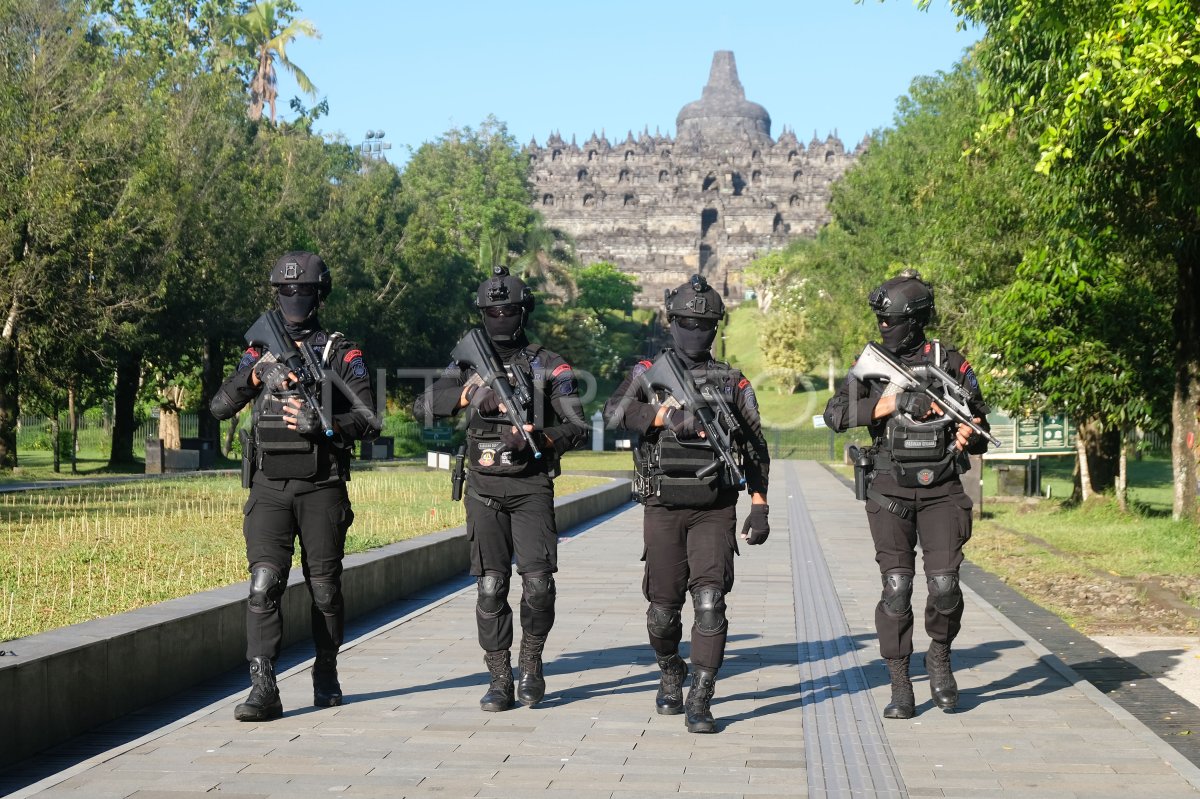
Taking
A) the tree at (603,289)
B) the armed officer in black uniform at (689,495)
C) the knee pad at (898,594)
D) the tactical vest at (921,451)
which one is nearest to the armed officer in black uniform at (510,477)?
the armed officer in black uniform at (689,495)

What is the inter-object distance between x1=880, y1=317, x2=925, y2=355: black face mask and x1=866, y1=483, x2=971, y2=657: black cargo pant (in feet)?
2.39

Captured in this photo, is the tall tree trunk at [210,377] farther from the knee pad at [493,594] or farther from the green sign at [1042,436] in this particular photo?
the knee pad at [493,594]

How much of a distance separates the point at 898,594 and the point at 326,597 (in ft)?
9.16

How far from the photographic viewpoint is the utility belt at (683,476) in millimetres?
7328

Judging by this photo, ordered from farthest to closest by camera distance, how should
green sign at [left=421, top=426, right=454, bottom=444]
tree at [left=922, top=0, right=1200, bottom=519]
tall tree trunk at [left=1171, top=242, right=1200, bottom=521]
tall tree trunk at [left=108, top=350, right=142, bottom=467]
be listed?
green sign at [left=421, top=426, right=454, bottom=444], tall tree trunk at [left=108, top=350, right=142, bottom=467], tall tree trunk at [left=1171, top=242, right=1200, bottom=521], tree at [left=922, top=0, right=1200, bottom=519]

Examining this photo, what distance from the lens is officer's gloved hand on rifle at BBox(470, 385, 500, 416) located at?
7.66 m

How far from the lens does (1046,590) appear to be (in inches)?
562

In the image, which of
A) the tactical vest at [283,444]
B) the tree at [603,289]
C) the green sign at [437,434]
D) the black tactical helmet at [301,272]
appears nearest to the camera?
the tactical vest at [283,444]

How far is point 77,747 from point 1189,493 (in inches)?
644

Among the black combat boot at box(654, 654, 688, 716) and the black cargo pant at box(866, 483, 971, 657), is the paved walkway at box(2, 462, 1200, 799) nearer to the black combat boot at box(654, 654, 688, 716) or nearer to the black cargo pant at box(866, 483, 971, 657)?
the black combat boot at box(654, 654, 688, 716)

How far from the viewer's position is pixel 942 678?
7734 millimetres

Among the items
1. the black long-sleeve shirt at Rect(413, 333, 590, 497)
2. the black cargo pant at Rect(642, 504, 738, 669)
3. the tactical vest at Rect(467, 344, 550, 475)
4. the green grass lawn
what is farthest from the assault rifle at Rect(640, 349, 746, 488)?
the green grass lawn

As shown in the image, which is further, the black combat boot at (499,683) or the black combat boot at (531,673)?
the black combat boot at (531,673)

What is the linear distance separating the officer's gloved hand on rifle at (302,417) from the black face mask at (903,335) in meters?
2.84
